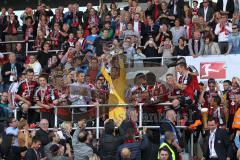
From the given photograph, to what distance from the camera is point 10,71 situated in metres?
Result: 27.2

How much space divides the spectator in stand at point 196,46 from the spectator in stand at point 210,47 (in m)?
0.11

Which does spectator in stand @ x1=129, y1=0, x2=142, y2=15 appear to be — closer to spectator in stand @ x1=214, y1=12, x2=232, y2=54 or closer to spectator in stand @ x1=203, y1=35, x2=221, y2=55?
spectator in stand @ x1=214, y1=12, x2=232, y2=54

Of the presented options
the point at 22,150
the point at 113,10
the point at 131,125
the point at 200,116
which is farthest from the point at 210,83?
the point at 113,10

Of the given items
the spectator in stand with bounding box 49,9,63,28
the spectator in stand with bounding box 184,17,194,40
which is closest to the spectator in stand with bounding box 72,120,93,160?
the spectator in stand with bounding box 184,17,194,40

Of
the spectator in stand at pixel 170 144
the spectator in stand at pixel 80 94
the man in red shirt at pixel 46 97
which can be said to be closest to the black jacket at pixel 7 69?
the man in red shirt at pixel 46 97

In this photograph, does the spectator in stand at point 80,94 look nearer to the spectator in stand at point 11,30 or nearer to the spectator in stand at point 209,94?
the spectator in stand at point 209,94

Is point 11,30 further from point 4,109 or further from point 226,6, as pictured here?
point 226,6

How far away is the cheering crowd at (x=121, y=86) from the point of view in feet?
70.1

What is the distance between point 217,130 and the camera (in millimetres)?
21531

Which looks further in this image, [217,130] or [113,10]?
[113,10]

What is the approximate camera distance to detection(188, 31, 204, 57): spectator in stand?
25.8m

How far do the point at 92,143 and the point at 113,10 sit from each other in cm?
866

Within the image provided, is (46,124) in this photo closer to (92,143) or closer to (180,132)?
(92,143)

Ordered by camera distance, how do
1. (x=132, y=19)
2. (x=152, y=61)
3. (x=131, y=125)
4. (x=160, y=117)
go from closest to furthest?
(x=131, y=125) → (x=160, y=117) → (x=152, y=61) → (x=132, y=19)
